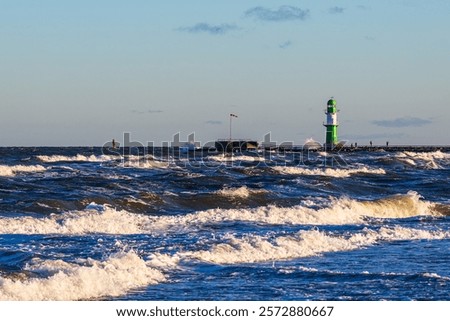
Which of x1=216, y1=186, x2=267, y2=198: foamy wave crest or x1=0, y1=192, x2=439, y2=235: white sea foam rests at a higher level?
x1=216, y1=186, x2=267, y2=198: foamy wave crest

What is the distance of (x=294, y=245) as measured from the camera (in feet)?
54.4

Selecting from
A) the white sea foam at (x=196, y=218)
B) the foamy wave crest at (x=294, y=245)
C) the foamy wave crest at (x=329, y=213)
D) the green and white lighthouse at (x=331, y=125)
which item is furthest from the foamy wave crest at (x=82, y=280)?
the green and white lighthouse at (x=331, y=125)

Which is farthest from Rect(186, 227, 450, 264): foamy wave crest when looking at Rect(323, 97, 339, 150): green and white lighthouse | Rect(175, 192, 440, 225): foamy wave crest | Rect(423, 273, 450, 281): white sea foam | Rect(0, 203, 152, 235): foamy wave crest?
Rect(323, 97, 339, 150): green and white lighthouse

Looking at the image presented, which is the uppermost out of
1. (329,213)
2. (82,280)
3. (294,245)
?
(82,280)

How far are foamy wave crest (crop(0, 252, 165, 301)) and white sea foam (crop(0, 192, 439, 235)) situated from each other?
5943 mm

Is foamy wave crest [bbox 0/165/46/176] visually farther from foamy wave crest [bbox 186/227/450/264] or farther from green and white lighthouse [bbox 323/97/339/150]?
green and white lighthouse [bbox 323/97/339/150]

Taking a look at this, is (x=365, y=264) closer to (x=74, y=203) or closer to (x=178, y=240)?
(x=178, y=240)

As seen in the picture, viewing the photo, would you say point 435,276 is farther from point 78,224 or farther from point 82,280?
point 78,224

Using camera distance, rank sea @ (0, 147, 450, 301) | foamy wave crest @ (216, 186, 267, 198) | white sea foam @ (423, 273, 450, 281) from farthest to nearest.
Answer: foamy wave crest @ (216, 186, 267, 198) → white sea foam @ (423, 273, 450, 281) → sea @ (0, 147, 450, 301)

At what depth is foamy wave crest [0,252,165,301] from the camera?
11223mm

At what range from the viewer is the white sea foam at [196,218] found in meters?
19.8

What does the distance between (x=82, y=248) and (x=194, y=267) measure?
2845 millimetres

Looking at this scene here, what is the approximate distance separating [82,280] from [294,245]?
5.82 m

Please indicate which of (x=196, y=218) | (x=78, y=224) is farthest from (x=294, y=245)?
(x=196, y=218)
